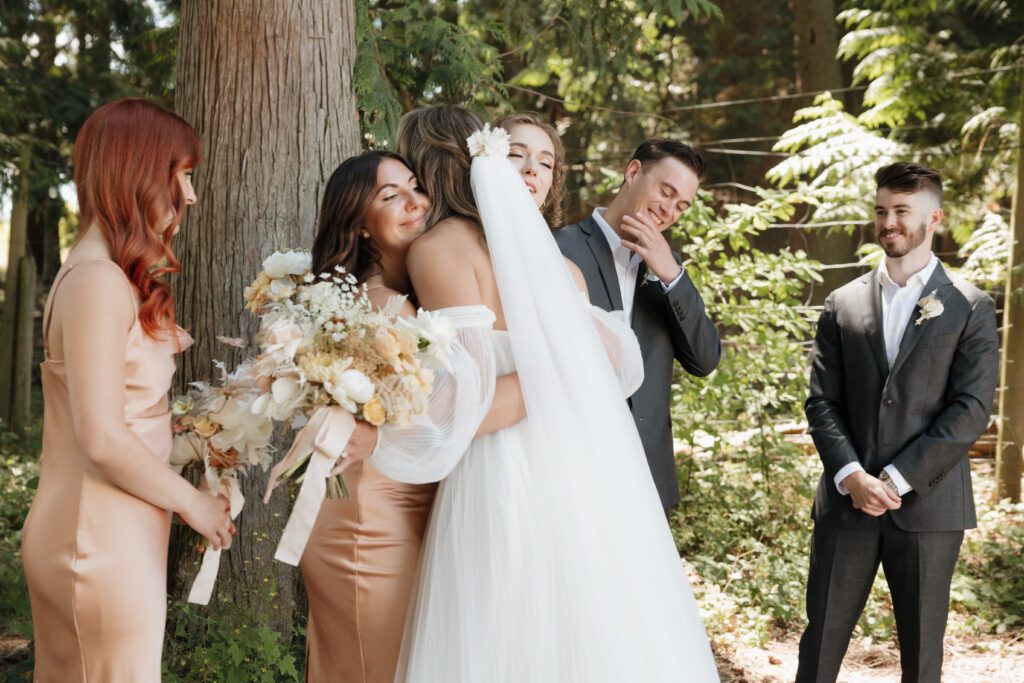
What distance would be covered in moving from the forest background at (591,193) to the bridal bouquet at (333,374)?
618 mm

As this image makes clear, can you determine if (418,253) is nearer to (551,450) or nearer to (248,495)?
(551,450)

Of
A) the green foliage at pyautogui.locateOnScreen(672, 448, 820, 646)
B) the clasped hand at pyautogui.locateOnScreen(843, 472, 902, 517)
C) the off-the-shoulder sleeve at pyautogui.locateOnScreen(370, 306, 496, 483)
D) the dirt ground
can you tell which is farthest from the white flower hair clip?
the green foliage at pyautogui.locateOnScreen(672, 448, 820, 646)

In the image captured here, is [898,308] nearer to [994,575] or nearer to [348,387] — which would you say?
[348,387]

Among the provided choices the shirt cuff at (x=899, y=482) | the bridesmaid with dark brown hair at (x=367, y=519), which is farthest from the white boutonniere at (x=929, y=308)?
the bridesmaid with dark brown hair at (x=367, y=519)

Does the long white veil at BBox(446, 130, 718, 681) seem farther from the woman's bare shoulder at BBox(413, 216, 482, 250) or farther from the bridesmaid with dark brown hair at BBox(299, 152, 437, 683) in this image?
the bridesmaid with dark brown hair at BBox(299, 152, 437, 683)

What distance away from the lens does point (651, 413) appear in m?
3.76

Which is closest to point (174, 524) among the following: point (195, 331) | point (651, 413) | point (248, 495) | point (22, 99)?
point (248, 495)

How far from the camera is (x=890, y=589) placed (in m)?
3.75

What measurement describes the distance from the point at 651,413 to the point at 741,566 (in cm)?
283

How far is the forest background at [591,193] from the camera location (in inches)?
153

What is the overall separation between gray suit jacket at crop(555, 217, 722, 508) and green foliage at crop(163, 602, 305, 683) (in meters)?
1.59

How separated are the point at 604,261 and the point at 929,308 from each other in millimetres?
1201

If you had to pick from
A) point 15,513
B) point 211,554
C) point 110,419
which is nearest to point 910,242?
point 211,554

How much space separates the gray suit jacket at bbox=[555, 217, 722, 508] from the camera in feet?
12.1
